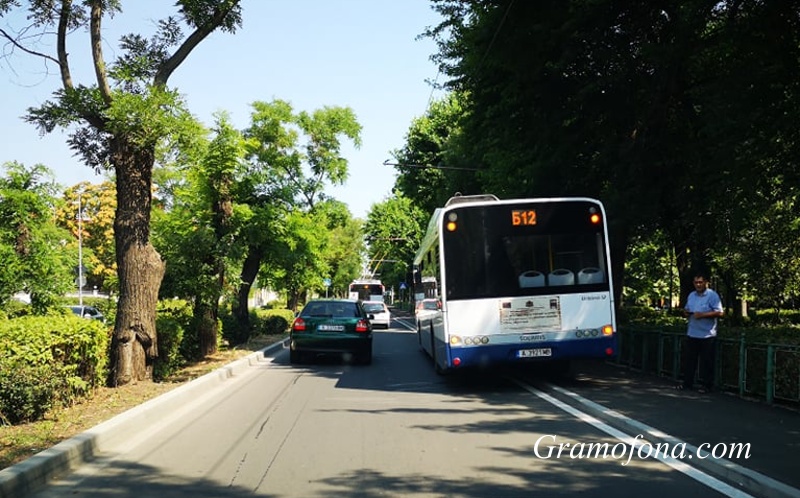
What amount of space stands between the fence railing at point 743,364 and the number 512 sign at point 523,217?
3205 millimetres

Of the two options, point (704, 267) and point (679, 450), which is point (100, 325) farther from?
point (704, 267)

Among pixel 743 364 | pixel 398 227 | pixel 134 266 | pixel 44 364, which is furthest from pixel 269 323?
pixel 398 227

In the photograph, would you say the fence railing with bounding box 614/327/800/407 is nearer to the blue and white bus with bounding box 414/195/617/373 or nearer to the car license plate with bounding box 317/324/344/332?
the blue and white bus with bounding box 414/195/617/373

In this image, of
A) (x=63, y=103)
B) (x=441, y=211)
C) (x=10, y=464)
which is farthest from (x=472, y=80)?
(x=10, y=464)

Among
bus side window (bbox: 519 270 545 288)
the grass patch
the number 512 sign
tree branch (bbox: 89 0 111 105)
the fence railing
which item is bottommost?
the grass patch

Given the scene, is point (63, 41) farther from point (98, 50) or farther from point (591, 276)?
point (591, 276)

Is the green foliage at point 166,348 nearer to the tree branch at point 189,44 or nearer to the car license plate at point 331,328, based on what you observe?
the car license plate at point 331,328

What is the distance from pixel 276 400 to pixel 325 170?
25845 millimetres

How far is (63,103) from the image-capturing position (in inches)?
428

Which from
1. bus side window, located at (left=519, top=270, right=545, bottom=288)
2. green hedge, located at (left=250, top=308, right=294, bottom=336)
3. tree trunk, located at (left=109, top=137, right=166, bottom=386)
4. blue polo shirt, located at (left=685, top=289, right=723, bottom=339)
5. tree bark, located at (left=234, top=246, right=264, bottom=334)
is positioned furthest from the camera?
green hedge, located at (left=250, top=308, right=294, bottom=336)

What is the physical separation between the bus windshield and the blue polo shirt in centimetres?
139

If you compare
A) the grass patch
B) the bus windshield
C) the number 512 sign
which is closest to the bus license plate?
the bus windshield

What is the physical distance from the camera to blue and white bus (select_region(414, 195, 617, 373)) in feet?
35.0

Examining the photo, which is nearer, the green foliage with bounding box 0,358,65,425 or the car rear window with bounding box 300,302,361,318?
the green foliage with bounding box 0,358,65,425
